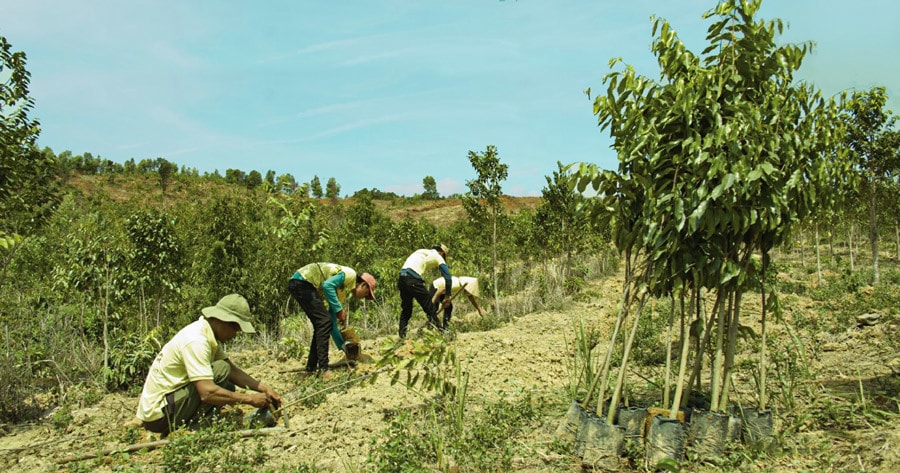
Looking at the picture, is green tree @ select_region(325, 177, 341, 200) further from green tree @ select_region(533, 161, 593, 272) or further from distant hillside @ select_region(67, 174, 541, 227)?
green tree @ select_region(533, 161, 593, 272)

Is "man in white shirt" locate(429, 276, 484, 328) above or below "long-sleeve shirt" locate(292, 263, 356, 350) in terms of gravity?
below

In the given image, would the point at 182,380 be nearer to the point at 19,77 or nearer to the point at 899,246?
the point at 19,77

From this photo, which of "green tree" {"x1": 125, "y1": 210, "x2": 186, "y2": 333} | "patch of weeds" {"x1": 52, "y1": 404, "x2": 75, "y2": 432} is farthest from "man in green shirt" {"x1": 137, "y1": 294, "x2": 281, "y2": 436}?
"green tree" {"x1": 125, "y1": 210, "x2": 186, "y2": 333}

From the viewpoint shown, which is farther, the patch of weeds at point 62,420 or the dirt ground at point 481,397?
the patch of weeds at point 62,420

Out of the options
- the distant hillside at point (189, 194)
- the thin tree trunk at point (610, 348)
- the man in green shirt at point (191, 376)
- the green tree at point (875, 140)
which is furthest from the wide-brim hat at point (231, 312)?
the distant hillside at point (189, 194)

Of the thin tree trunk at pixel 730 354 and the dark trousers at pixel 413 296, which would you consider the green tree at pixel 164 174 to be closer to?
the dark trousers at pixel 413 296

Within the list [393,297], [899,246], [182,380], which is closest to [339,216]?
[393,297]

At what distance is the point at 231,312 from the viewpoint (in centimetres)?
467

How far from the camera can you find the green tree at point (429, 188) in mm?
65188

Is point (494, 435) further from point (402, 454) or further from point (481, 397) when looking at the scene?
point (481, 397)

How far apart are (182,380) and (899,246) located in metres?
23.4

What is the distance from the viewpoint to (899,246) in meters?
19.3

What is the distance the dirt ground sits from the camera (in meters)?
3.56

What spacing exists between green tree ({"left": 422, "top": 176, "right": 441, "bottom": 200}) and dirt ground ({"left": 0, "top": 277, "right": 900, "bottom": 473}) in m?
57.4
